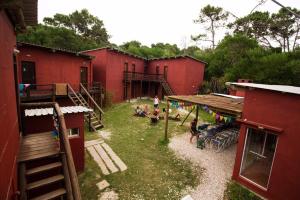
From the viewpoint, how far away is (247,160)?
6.71 meters

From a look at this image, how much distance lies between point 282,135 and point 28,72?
14443 millimetres

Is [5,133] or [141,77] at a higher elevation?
[141,77]

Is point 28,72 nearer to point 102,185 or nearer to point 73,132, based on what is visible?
point 73,132

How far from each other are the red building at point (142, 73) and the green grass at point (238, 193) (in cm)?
1485

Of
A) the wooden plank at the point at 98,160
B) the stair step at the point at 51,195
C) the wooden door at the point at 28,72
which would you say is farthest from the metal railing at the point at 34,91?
the stair step at the point at 51,195

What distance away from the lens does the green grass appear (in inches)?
221

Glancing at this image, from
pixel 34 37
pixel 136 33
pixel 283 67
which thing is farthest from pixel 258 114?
pixel 136 33

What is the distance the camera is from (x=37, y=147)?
476 centimetres

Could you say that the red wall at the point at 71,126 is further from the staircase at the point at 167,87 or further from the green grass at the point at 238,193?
the staircase at the point at 167,87

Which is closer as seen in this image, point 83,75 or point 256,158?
point 256,158

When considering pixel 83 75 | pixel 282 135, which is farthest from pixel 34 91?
pixel 282 135

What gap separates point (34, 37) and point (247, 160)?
28399 millimetres

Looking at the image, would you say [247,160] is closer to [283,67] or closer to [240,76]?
[283,67]

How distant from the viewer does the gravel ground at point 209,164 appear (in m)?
5.87
